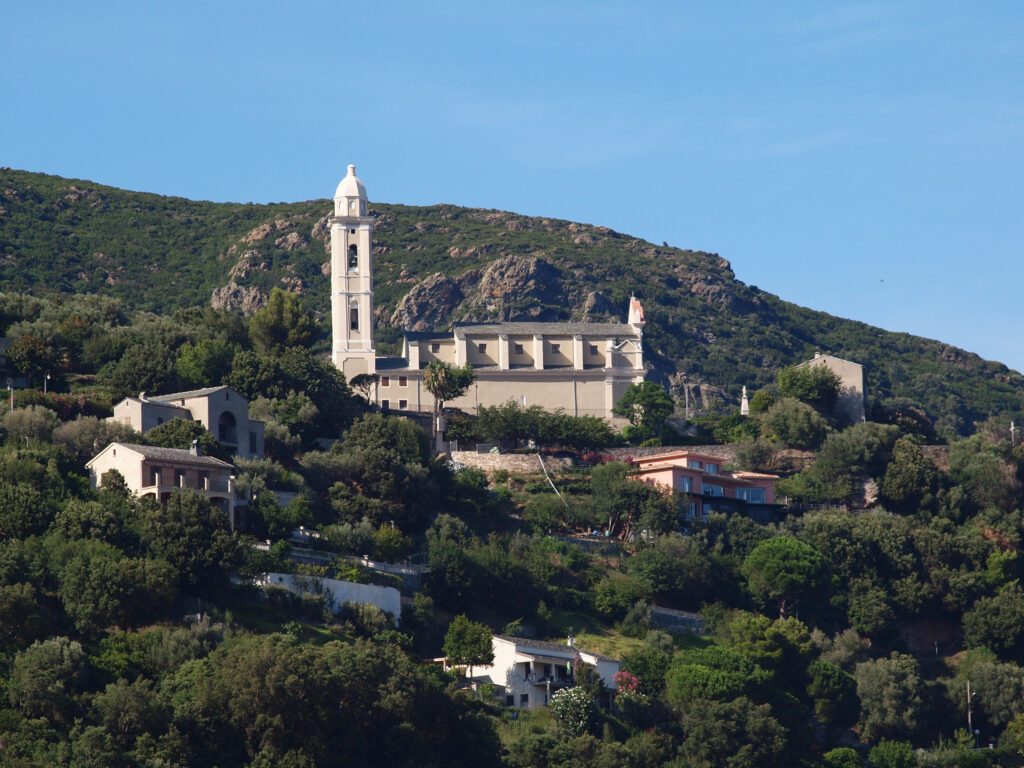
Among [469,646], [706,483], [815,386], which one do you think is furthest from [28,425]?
[815,386]

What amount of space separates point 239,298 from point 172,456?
235ft

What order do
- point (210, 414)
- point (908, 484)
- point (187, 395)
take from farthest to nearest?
point (908, 484)
point (187, 395)
point (210, 414)

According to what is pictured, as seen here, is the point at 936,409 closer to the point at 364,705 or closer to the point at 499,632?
the point at 499,632

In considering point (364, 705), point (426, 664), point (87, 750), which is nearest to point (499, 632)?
A: point (426, 664)

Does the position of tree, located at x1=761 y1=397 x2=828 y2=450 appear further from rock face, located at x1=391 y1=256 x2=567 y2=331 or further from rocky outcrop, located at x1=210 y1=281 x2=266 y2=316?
rocky outcrop, located at x1=210 y1=281 x2=266 y2=316

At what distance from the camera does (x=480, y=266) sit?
144250 millimetres

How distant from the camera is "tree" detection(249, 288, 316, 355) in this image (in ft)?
308

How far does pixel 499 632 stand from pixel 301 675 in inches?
529

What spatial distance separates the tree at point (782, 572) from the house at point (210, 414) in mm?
17840

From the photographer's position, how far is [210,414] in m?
76.8

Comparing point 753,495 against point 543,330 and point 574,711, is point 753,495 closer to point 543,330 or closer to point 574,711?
point 543,330

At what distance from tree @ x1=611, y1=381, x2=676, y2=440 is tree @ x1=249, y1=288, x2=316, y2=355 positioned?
1384cm

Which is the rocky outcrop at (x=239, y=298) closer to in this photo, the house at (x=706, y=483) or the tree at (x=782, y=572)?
the house at (x=706, y=483)

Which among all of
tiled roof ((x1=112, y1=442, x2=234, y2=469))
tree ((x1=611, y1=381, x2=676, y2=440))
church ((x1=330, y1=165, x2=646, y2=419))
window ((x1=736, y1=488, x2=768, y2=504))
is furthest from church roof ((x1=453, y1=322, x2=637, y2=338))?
tiled roof ((x1=112, y1=442, x2=234, y2=469))
